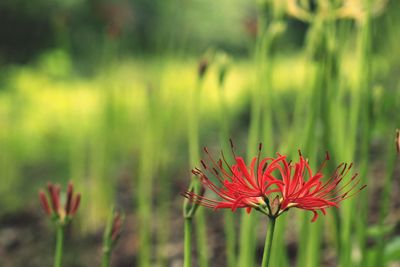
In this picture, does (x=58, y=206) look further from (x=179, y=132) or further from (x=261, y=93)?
(x=179, y=132)

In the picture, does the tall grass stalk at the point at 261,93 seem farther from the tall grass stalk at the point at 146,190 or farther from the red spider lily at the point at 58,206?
the red spider lily at the point at 58,206

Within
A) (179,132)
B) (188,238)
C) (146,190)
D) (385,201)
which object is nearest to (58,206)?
(188,238)

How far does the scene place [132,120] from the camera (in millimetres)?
3023

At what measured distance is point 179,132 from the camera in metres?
3.04

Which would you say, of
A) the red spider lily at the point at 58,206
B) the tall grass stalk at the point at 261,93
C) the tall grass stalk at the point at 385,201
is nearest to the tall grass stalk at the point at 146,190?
the tall grass stalk at the point at 261,93

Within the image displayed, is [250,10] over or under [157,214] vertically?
over

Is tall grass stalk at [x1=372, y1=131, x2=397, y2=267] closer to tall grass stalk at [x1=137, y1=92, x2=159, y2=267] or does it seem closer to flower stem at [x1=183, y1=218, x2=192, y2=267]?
flower stem at [x1=183, y1=218, x2=192, y2=267]

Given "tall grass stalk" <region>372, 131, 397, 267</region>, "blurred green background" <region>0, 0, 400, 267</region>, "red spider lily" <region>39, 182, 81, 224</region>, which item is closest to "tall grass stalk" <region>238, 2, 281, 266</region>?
"blurred green background" <region>0, 0, 400, 267</region>

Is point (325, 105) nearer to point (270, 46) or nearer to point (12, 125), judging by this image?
point (270, 46)

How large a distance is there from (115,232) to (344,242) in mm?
375

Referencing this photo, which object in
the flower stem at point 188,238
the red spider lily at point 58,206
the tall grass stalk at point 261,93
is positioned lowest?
the flower stem at point 188,238

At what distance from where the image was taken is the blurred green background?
1.03 m

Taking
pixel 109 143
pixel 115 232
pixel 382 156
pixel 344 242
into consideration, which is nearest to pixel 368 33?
pixel 344 242

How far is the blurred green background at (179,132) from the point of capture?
1.03 m
